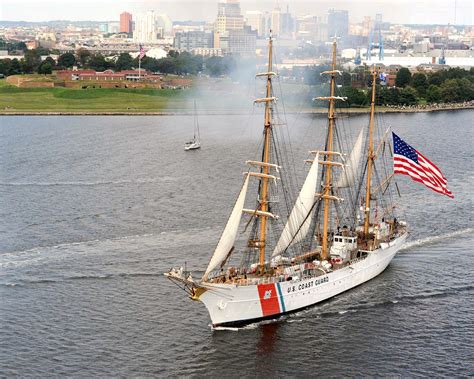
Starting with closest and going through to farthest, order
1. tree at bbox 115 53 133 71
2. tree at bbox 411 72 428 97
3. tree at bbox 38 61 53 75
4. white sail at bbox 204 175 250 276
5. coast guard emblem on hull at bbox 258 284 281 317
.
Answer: white sail at bbox 204 175 250 276
coast guard emblem on hull at bbox 258 284 281 317
tree at bbox 411 72 428 97
tree at bbox 38 61 53 75
tree at bbox 115 53 133 71

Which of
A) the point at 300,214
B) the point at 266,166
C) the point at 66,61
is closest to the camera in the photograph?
the point at 266,166

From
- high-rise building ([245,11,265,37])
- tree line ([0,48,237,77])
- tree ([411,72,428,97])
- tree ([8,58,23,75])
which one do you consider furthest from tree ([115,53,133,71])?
tree ([411,72,428,97])

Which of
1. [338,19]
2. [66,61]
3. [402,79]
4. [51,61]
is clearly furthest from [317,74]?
[51,61]

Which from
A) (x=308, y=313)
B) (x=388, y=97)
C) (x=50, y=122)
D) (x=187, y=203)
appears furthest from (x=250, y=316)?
(x=388, y=97)

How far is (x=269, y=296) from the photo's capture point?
1532 inches

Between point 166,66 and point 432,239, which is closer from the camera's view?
point 432,239

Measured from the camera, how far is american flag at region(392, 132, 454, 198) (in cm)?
4556

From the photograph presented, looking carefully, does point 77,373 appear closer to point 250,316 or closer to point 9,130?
point 250,316

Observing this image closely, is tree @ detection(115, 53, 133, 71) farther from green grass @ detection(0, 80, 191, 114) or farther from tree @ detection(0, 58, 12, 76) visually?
green grass @ detection(0, 80, 191, 114)

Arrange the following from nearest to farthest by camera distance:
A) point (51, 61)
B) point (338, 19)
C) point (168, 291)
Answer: point (168, 291), point (338, 19), point (51, 61)

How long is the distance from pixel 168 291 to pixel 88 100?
89679 millimetres

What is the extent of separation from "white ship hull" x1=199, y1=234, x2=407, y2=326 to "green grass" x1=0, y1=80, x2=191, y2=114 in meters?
81.9

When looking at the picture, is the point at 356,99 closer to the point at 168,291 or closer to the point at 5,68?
the point at 5,68

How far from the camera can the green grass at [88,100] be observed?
121375 mm
